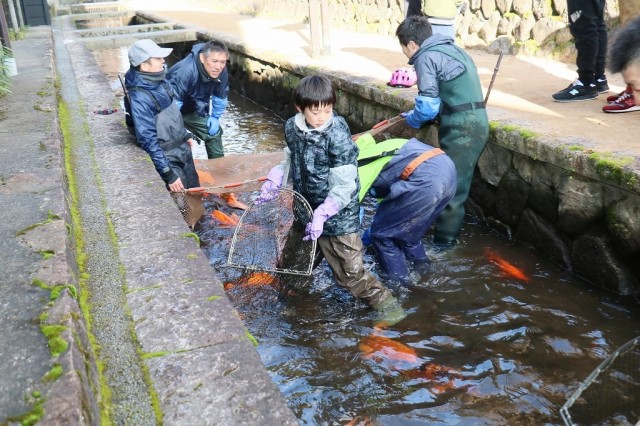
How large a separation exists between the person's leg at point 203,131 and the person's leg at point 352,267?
279cm

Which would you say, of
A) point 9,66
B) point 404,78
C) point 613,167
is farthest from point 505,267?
point 9,66

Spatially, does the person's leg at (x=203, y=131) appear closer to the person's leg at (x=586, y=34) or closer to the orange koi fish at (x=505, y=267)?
the orange koi fish at (x=505, y=267)

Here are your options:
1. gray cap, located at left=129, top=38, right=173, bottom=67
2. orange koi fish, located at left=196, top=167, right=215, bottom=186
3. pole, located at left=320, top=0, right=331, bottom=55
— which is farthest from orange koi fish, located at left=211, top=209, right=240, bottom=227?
pole, located at left=320, top=0, right=331, bottom=55

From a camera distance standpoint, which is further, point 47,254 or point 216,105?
point 216,105

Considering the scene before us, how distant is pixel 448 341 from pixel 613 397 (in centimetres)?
108

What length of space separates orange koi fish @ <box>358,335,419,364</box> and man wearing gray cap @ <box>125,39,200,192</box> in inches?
81.3

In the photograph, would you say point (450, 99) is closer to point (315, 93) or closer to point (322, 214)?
point (315, 93)

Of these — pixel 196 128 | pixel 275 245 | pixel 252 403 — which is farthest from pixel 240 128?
pixel 252 403

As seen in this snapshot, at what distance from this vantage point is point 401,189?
4.16 m

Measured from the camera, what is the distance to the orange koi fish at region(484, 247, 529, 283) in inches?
182

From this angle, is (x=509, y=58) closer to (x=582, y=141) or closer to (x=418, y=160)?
Result: (x=582, y=141)

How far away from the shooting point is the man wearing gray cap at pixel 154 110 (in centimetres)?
468

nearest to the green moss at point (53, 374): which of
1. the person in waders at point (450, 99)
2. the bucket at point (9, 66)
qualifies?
the person in waders at point (450, 99)

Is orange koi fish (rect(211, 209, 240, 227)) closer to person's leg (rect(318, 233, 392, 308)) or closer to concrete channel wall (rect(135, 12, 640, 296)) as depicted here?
person's leg (rect(318, 233, 392, 308))
